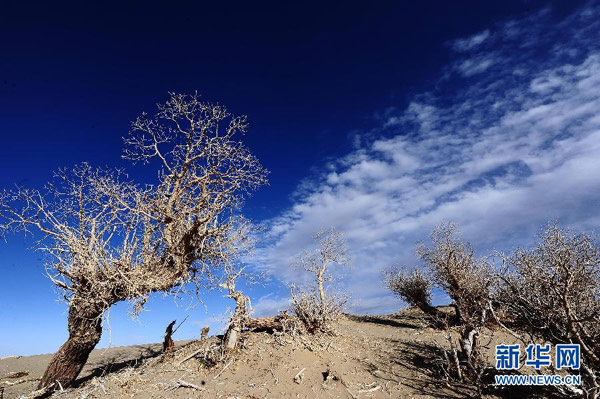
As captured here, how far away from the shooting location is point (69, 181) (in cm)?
1253

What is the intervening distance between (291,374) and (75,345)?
25.3ft

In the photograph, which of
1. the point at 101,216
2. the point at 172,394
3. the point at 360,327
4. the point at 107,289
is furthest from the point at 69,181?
the point at 360,327

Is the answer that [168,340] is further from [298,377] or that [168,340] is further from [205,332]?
[298,377]

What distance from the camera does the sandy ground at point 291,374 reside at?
934 centimetres

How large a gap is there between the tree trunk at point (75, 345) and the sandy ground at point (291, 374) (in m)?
0.85

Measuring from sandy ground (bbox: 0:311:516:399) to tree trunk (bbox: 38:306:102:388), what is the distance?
854mm

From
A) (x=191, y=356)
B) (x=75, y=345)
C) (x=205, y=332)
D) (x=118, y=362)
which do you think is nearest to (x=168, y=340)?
(x=205, y=332)

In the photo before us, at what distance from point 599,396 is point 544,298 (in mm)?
2491

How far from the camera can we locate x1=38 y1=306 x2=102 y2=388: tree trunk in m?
11.8

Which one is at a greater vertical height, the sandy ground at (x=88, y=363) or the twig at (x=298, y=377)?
the twig at (x=298, y=377)

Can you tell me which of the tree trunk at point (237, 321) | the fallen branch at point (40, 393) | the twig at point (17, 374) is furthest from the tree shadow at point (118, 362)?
the tree trunk at point (237, 321)

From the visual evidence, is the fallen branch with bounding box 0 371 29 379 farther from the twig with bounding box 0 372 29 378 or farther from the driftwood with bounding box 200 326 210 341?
the driftwood with bounding box 200 326 210 341

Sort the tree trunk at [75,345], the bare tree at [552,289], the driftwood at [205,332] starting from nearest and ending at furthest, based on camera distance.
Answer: the bare tree at [552,289] → the tree trunk at [75,345] → the driftwood at [205,332]

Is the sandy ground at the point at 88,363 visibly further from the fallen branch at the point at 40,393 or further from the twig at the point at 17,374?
the fallen branch at the point at 40,393
